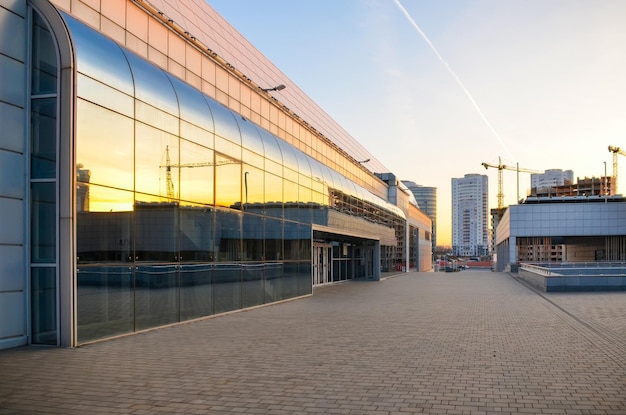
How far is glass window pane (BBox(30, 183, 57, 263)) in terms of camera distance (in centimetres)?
1134

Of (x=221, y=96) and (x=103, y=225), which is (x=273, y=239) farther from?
(x=103, y=225)

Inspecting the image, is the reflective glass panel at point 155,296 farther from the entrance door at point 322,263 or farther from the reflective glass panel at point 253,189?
the entrance door at point 322,263

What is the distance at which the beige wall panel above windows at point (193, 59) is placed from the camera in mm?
21031

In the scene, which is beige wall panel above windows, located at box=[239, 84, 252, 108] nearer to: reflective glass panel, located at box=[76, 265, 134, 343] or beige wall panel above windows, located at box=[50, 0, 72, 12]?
beige wall panel above windows, located at box=[50, 0, 72, 12]

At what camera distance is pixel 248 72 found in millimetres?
29500

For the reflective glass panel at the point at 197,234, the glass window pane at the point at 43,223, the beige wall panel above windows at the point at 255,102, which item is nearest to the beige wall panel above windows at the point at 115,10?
the reflective glass panel at the point at 197,234

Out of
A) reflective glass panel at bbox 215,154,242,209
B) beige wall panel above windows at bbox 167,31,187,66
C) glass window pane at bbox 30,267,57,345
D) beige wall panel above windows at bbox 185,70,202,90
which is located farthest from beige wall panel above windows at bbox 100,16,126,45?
glass window pane at bbox 30,267,57,345

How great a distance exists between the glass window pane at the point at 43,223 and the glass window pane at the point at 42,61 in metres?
1.94

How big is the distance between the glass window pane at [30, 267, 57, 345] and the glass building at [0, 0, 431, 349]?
0.8 inches

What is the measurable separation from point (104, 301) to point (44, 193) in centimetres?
250

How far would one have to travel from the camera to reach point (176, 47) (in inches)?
798

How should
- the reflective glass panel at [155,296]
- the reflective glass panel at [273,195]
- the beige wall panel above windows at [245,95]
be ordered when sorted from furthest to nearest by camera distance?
the beige wall panel above windows at [245,95], the reflective glass panel at [273,195], the reflective glass panel at [155,296]

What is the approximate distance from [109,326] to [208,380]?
4563mm

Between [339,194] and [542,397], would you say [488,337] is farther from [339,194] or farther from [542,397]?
[339,194]
